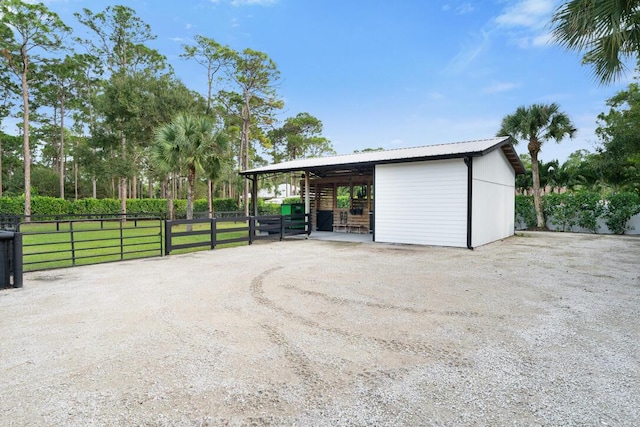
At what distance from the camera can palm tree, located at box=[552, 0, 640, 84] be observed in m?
5.18

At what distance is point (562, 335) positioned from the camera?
3227mm

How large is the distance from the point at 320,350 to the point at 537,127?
51.5 feet

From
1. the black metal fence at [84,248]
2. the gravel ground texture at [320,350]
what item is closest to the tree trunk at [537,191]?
the gravel ground texture at [320,350]

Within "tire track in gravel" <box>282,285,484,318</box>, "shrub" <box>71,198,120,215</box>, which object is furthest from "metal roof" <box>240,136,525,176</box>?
"shrub" <box>71,198,120,215</box>

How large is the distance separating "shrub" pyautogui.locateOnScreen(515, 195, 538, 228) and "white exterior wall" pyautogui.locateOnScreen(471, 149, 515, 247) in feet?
9.42

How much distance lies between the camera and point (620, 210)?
13.3 meters

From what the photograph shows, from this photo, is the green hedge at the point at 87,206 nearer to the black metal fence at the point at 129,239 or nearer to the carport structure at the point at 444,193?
the black metal fence at the point at 129,239

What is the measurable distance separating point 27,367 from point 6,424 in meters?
0.87

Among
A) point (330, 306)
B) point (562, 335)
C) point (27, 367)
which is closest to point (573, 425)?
point (562, 335)

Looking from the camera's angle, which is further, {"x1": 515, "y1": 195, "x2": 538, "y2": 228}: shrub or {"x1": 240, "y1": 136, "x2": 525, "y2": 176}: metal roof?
{"x1": 515, "y1": 195, "x2": 538, "y2": 228}: shrub

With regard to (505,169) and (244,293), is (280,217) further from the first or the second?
(505,169)

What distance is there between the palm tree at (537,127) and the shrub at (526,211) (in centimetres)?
36

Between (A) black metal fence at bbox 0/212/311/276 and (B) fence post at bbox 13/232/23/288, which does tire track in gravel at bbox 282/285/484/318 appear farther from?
(B) fence post at bbox 13/232/23/288

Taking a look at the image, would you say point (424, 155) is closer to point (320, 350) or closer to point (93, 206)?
point (320, 350)
